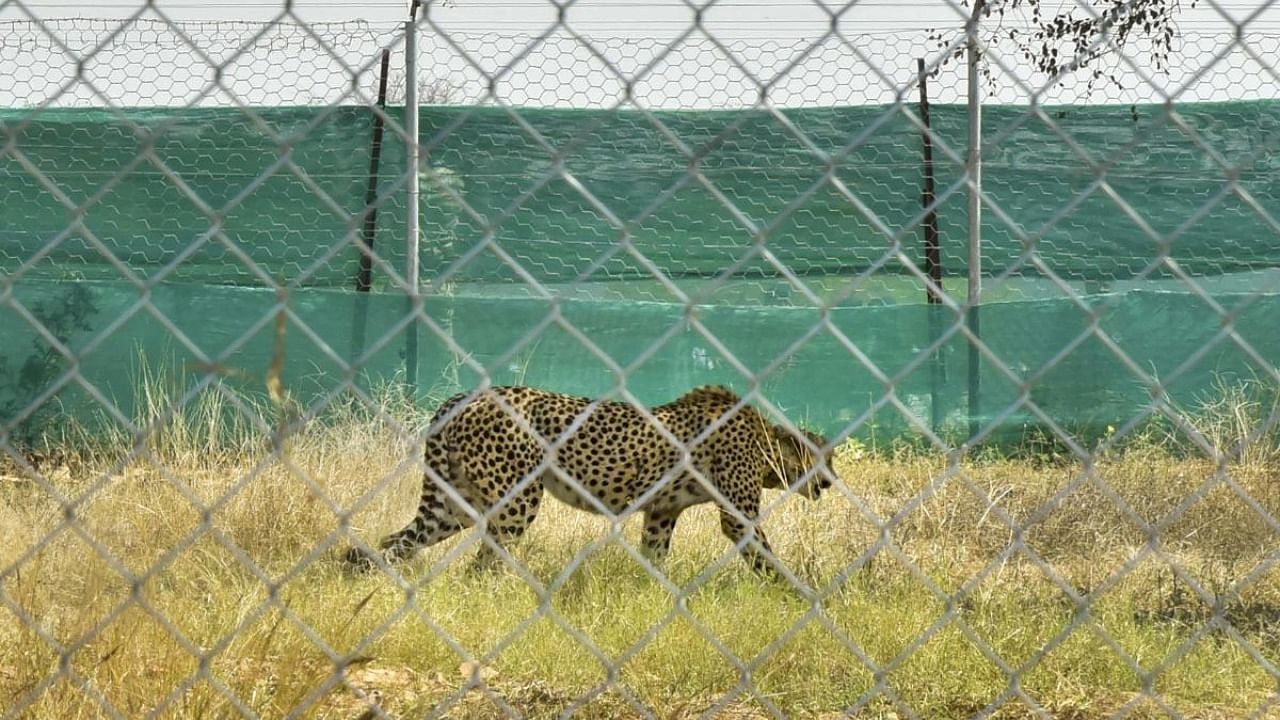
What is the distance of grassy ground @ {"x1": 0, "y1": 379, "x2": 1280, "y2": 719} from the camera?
310 cm

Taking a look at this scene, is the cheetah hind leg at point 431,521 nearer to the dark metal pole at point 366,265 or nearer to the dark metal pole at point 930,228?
the dark metal pole at point 366,265

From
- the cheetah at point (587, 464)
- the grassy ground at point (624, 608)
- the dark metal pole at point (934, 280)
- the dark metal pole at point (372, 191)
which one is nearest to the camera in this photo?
the grassy ground at point (624, 608)

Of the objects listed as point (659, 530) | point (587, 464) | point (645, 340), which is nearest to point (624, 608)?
point (659, 530)

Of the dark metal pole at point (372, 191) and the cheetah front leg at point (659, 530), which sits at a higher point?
the dark metal pole at point (372, 191)

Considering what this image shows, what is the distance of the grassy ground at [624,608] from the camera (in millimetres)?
3100

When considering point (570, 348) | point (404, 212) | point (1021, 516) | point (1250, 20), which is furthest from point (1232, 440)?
point (1250, 20)

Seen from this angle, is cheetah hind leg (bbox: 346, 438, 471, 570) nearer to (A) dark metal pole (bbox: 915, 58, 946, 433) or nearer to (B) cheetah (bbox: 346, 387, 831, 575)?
(B) cheetah (bbox: 346, 387, 831, 575)

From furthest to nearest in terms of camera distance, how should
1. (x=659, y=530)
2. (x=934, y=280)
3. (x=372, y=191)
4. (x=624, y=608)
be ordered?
(x=934, y=280) → (x=372, y=191) → (x=659, y=530) → (x=624, y=608)

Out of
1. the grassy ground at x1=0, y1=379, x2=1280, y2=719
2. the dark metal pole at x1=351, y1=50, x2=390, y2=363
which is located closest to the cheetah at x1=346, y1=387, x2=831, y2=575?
the grassy ground at x1=0, y1=379, x2=1280, y2=719

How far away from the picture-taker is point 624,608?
4477 mm

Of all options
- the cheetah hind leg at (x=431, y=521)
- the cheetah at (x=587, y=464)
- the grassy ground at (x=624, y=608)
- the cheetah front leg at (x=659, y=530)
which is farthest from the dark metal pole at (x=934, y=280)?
the cheetah hind leg at (x=431, y=521)

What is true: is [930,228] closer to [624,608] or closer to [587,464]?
[587,464]

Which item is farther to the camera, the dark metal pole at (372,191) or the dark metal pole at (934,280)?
the dark metal pole at (934,280)

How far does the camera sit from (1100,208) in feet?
27.8
